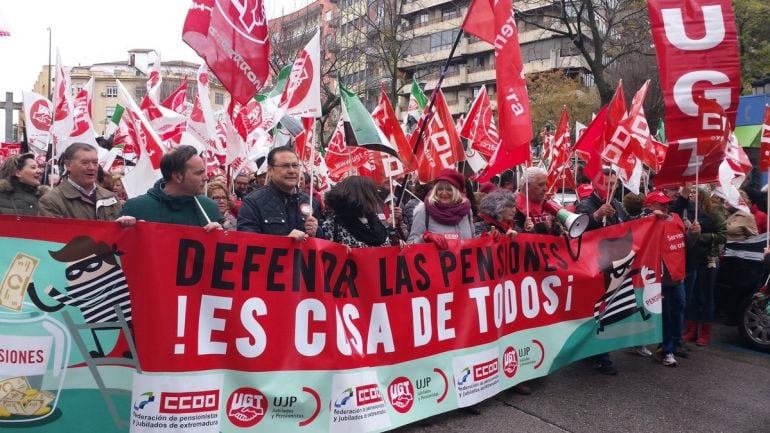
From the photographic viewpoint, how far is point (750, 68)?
23641mm

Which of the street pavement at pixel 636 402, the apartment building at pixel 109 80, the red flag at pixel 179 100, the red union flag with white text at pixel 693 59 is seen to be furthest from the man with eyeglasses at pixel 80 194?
the apartment building at pixel 109 80

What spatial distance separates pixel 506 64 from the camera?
19.9 ft

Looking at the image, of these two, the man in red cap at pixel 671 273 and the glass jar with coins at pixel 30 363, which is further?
the man in red cap at pixel 671 273

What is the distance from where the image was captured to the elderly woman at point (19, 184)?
5.77 meters

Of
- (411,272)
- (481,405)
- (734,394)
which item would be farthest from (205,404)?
(734,394)

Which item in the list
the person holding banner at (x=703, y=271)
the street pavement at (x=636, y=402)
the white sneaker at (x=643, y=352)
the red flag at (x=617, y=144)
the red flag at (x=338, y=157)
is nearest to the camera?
the street pavement at (x=636, y=402)

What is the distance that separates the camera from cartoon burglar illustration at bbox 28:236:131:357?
3.30 m

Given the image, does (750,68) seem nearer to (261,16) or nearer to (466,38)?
(261,16)

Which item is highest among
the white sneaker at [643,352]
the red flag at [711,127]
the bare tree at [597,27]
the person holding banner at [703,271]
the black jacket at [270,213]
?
the bare tree at [597,27]

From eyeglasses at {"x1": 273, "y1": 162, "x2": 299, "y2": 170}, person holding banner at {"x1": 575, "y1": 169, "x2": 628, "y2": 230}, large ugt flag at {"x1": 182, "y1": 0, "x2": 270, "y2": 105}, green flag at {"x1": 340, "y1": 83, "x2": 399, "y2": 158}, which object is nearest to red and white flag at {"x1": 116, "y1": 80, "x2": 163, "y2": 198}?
large ugt flag at {"x1": 182, "y1": 0, "x2": 270, "y2": 105}

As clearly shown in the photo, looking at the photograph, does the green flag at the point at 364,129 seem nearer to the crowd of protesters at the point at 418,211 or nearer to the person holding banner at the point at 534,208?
the crowd of protesters at the point at 418,211

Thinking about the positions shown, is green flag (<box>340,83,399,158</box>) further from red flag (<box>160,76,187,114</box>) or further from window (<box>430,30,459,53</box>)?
window (<box>430,30,459,53</box>)

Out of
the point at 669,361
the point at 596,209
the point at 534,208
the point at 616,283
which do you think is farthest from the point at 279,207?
the point at 669,361

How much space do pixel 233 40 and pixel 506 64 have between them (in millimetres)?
2714
